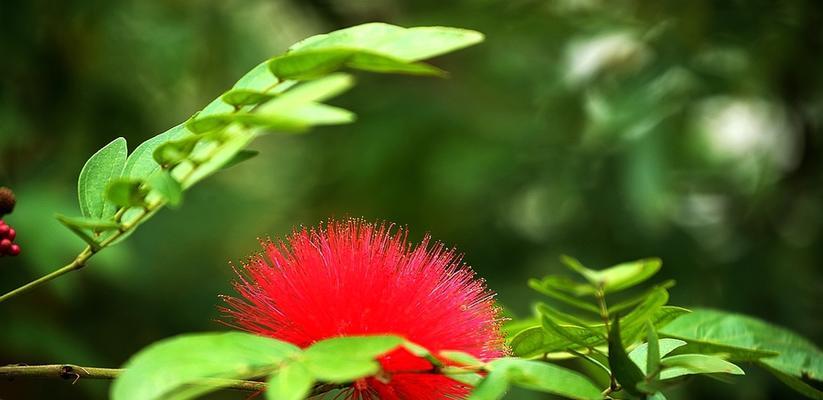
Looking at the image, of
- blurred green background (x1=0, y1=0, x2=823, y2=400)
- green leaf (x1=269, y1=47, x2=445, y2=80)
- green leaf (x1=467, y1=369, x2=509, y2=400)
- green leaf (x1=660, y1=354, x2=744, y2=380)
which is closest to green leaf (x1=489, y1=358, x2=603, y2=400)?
green leaf (x1=467, y1=369, x2=509, y2=400)

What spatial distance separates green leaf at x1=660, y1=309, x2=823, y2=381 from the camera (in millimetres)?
1166

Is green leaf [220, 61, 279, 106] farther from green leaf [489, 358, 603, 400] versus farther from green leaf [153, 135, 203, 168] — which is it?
green leaf [489, 358, 603, 400]

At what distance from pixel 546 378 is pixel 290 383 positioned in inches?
7.8

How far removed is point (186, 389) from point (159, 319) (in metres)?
2.49

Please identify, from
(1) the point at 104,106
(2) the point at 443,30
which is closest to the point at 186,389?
(2) the point at 443,30

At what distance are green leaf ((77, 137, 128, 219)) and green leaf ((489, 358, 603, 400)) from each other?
1.22 ft

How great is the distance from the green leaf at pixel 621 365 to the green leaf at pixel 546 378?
0.24 feet

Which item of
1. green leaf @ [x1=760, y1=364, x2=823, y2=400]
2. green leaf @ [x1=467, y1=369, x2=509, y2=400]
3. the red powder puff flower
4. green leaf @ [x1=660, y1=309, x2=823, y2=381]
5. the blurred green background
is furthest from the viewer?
the blurred green background

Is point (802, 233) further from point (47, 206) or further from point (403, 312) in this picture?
point (403, 312)

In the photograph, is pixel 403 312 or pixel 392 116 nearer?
pixel 403 312

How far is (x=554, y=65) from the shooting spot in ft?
10.1

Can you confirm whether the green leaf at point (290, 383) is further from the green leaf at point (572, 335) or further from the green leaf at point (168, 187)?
the green leaf at point (572, 335)

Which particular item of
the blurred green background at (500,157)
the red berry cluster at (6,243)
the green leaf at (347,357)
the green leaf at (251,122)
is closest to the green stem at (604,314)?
the green leaf at (347,357)

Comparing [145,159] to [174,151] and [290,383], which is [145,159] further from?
[290,383]
